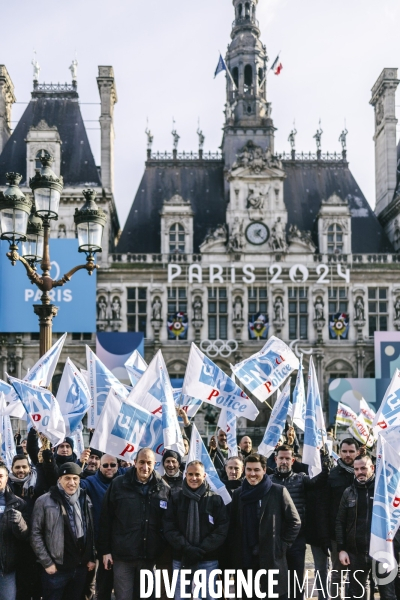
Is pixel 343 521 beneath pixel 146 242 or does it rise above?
beneath

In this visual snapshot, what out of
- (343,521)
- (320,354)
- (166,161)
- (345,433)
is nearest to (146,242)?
(166,161)

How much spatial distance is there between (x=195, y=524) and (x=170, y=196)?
36389 millimetres

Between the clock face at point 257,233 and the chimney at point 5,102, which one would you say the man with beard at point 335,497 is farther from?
the chimney at point 5,102

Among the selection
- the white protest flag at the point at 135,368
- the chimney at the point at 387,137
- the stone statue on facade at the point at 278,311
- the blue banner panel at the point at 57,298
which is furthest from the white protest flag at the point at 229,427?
the chimney at the point at 387,137

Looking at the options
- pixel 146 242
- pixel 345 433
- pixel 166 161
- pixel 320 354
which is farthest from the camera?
pixel 166 161

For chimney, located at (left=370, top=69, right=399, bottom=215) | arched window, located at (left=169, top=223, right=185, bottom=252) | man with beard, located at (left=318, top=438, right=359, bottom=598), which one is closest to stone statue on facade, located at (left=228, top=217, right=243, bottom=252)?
arched window, located at (left=169, top=223, right=185, bottom=252)

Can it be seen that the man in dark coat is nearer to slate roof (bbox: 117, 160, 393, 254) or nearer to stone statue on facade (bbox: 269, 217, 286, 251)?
stone statue on facade (bbox: 269, 217, 286, 251)

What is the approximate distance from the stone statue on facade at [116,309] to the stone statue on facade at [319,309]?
9727mm

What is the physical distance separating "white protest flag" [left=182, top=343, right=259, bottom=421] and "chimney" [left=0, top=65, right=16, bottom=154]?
33806 mm

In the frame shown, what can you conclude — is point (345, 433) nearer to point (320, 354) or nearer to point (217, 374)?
point (320, 354)

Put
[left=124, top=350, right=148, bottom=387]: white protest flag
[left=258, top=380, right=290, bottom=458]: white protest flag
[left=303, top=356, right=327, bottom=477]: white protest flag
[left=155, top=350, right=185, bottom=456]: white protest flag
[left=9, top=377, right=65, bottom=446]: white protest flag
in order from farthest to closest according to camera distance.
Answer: [left=124, top=350, right=148, bottom=387]: white protest flag < [left=258, top=380, right=290, bottom=458]: white protest flag < [left=9, top=377, right=65, bottom=446]: white protest flag < [left=303, top=356, right=327, bottom=477]: white protest flag < [left=155, top=350, right=185, bottom=456]: white protest flag

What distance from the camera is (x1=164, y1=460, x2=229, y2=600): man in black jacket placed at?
330 inches

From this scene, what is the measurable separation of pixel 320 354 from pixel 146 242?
427 inches

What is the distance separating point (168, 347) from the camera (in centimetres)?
3925
